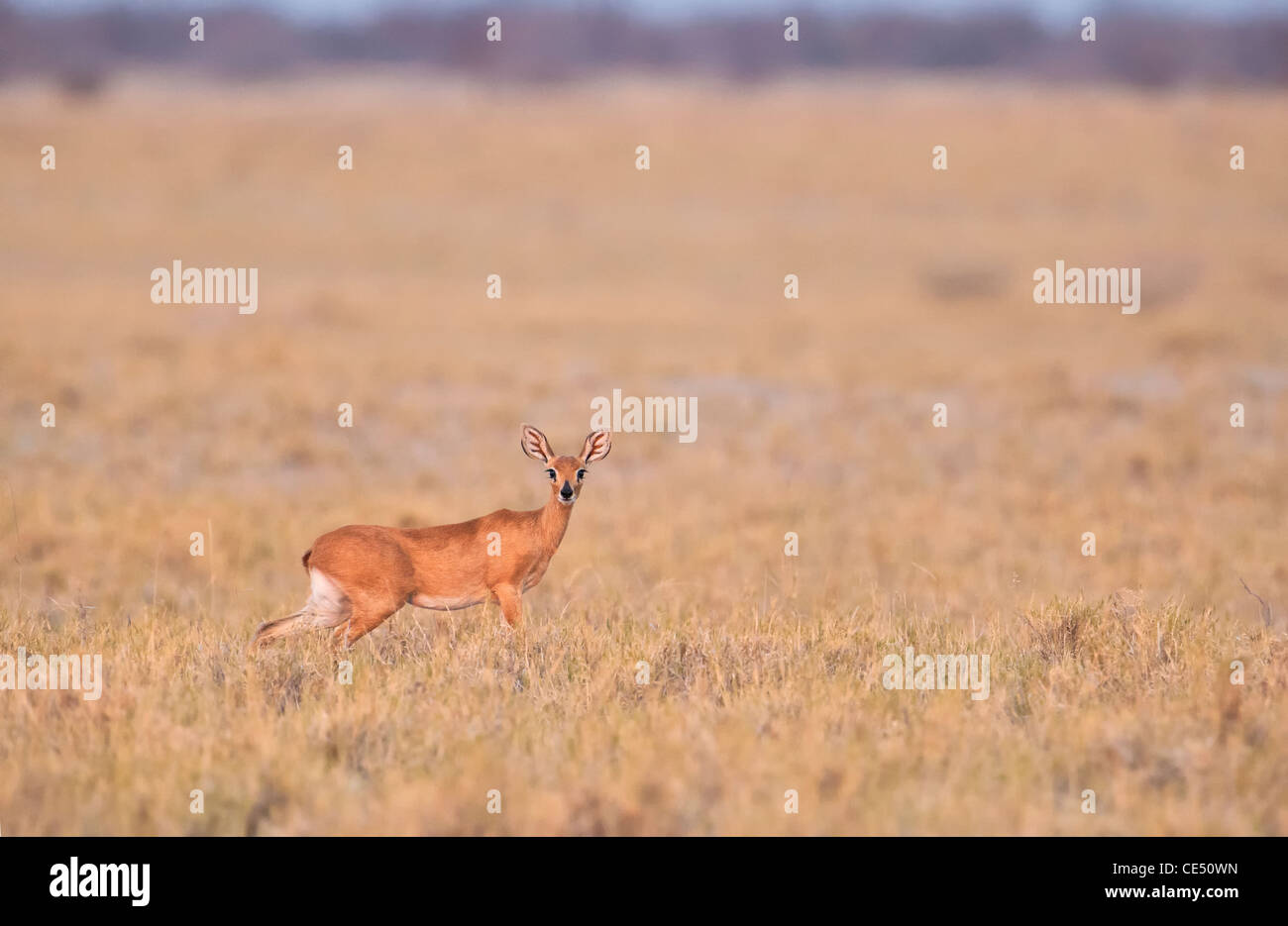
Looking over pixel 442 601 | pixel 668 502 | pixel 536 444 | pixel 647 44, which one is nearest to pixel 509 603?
pixel 442 601

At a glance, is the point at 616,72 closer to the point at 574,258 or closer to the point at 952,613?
the point at 574,258

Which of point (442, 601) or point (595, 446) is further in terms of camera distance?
point (595, 446)

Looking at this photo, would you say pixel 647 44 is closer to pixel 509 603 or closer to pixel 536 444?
pixel 536 444

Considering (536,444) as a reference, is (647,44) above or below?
above

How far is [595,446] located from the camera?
6.95m

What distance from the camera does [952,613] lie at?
368 inches

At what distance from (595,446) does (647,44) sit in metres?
115

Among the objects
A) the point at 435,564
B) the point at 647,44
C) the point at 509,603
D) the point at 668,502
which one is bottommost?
the point at 509,603

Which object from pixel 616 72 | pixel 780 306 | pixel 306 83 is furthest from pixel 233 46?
pixel 780 306

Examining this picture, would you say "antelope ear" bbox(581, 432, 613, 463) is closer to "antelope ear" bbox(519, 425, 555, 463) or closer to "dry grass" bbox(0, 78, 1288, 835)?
"antelope ear" bbox(519, 425, 555, 463)

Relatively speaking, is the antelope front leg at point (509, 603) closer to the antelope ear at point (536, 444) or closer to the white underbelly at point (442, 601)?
the white underbelly at point (442, 601)

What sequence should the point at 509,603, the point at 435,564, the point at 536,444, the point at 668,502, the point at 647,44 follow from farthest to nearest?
the point at 647,44 → the point at 668,502 → the point at 536,444 → the point at 509,603 → the point at 435,564

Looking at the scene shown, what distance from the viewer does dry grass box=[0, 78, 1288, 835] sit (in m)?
5.62

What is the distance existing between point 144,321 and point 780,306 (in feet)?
39.3
